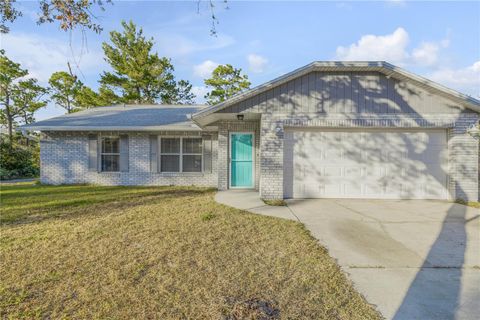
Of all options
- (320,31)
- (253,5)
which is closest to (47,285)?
(253,5)

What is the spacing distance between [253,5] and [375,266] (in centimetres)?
762

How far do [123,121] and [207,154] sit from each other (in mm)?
4298

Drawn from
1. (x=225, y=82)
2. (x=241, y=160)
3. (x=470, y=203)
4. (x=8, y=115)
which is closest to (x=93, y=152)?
(x=241, y=160)

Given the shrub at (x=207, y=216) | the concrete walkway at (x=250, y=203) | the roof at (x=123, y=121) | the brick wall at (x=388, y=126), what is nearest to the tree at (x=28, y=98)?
the roof at (x=123, y=121)

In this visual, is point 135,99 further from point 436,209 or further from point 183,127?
point 436,209

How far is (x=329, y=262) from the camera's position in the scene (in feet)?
11.9

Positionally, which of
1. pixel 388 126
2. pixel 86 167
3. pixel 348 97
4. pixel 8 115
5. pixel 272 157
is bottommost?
pixel 86 167

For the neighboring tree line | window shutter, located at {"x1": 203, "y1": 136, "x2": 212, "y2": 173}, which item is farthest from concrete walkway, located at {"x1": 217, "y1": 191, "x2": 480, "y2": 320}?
the neighboring tree line

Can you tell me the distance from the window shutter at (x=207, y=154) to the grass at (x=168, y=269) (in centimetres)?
511

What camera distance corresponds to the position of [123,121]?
11.7m

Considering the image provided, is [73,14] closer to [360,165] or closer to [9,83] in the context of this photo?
[360,165]

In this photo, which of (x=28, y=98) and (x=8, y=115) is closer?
(x=8, y=115)

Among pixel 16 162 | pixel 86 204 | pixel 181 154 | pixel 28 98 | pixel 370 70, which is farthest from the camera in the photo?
pixel 28 98

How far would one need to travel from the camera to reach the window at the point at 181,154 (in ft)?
37.2
